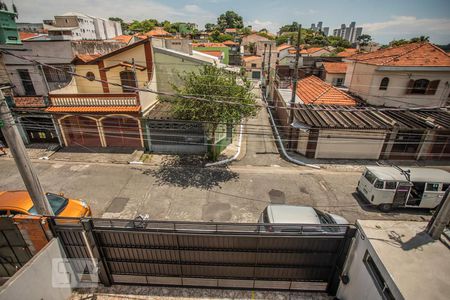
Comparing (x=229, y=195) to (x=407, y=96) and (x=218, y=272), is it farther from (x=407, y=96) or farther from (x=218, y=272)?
(x=407, y=96)

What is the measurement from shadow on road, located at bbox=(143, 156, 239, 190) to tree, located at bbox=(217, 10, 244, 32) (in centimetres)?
11316

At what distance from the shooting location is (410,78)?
19797mm

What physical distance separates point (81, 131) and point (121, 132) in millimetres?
3258

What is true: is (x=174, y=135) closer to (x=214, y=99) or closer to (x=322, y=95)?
(x=214, y=99)

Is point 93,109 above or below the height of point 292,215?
above

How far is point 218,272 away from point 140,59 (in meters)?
17.9

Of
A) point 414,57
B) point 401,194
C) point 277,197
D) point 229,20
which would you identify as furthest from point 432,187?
point 229,20

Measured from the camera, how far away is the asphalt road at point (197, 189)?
11.9 m

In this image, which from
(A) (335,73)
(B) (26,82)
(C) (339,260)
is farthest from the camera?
(A) (335,73)

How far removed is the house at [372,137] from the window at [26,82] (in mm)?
22375

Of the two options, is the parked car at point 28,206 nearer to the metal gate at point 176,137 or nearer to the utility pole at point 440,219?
the metal gate at point 176,137

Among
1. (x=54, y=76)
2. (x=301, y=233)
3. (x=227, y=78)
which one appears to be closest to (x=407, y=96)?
(x=227, y=78)

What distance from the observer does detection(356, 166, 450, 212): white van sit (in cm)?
1123

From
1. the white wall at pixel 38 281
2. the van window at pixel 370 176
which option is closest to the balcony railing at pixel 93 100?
the white wall at pixel 38 281
